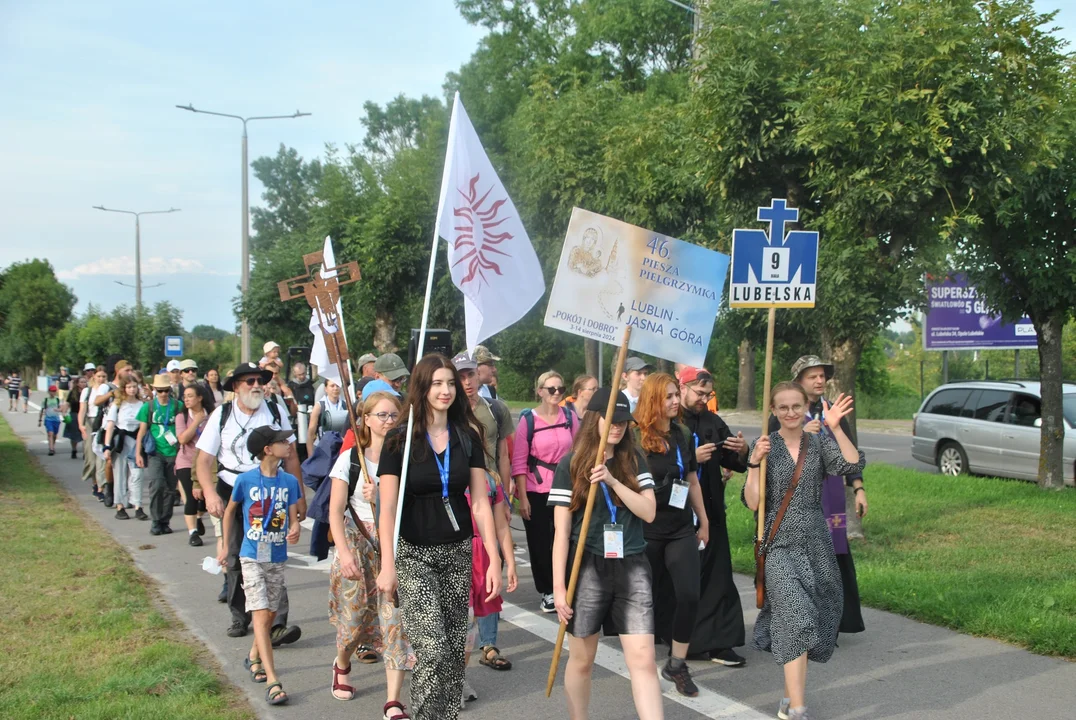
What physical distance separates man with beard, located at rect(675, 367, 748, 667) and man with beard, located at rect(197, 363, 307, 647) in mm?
2693

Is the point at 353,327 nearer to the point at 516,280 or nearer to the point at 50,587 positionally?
the point at 50,587

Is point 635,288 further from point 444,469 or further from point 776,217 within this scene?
point 444,469

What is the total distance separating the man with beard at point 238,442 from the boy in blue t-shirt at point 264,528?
2.50 feet

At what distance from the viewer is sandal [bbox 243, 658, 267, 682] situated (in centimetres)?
612

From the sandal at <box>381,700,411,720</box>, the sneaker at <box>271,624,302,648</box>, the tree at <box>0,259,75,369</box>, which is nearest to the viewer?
the sandal at <box>381,700,411,720</box>

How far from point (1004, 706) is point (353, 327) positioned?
1662 inches

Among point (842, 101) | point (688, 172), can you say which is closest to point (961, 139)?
point (842, 101)

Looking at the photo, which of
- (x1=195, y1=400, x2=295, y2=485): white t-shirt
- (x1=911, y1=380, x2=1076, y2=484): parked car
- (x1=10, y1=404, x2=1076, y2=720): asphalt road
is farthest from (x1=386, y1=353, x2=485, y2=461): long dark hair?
(x1=911, y1=380, x2=1076, y2=484): parked car

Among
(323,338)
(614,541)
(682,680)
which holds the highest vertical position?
(323,338)

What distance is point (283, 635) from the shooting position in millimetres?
7070

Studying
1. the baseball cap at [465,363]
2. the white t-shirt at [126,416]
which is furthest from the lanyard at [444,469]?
A: the white t-shirt at [126,416]

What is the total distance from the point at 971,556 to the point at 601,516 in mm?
5948

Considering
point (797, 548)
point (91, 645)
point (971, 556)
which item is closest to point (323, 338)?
point (91, 645)

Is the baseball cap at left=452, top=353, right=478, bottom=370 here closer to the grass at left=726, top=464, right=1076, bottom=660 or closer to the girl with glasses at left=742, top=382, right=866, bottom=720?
the girl with glasses at left=742, top=382, right=866, bottom=720
